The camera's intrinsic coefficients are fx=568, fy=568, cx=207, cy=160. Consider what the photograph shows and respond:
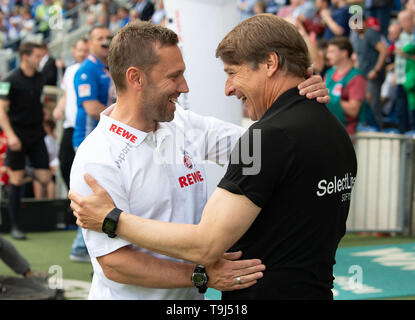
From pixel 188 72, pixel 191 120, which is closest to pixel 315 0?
pixel 188 72

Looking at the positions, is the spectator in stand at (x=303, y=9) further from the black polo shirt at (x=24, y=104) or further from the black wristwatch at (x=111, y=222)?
the black wristwatch at (x=111, y=222)

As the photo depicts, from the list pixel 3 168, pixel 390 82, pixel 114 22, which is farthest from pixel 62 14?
pixel 390 82

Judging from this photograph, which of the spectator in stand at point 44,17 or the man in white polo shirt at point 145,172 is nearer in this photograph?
the man in white polo shirt at point 145,172

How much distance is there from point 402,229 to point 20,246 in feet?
16.0

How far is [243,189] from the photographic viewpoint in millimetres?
1831

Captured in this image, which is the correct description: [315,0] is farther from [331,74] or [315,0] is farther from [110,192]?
[110,192]

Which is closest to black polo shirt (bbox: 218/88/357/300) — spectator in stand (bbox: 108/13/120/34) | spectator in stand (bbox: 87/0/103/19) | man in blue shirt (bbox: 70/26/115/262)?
man in blue shirt (bbox: 70/26/115/262)

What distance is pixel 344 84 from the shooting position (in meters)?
6.78

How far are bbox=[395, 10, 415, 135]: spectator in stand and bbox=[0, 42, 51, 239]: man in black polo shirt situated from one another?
191 inches

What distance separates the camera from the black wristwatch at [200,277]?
6.71ft

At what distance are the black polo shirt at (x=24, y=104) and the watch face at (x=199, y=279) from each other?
5.65 metres

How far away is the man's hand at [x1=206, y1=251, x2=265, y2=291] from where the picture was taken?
1950mm

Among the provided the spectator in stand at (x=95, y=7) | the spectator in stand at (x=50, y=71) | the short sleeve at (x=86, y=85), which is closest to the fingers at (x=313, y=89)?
the short sleeve at (x=86, y=85)

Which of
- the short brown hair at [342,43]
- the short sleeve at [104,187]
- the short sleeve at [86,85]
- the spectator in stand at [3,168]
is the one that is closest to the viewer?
the short sleeve at [104,187]
